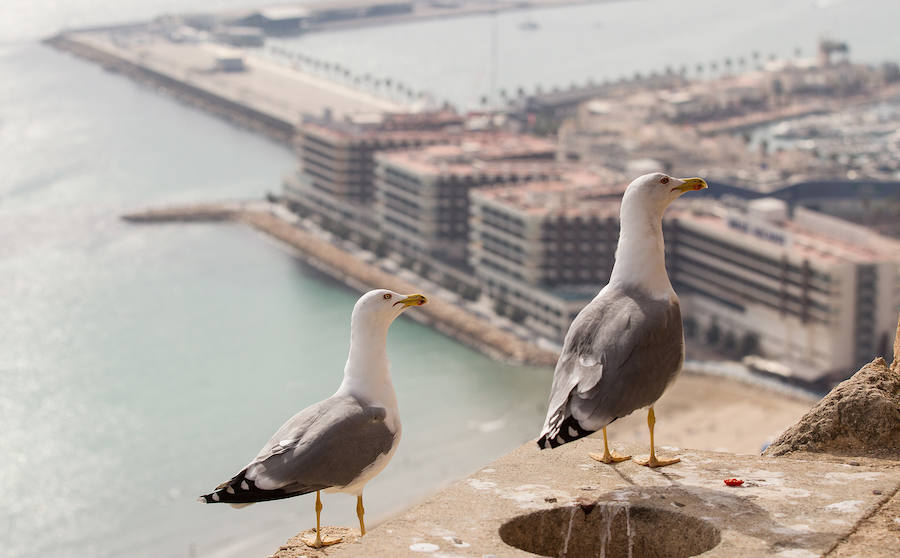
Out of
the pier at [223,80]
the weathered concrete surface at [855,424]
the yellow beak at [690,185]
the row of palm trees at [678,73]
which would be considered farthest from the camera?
the row of palm trees at [678,73]

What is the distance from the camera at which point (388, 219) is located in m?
31.0

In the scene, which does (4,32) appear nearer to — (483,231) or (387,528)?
(483,231)

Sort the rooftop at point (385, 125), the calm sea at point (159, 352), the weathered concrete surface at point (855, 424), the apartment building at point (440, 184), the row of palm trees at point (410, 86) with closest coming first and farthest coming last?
the weathered concrete surface at point (855, 424)
the calm sea at point (159, 352)
the apartment building at point (440, 184)
the rooftop at point (385, 125)
the row of palm trees at point (410, 86)

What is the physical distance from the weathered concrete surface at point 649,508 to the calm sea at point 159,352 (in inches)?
460

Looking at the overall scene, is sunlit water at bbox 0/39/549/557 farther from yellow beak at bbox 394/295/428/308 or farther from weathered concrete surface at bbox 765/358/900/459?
yellow beak at bbox 394/295/428/308

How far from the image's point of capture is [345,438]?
3.90 metres

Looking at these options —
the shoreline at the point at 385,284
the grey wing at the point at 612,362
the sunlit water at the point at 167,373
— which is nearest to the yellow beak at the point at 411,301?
the grey wing at the point at 612,362

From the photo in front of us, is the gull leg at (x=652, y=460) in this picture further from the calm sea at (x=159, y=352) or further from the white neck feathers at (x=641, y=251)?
the calm sea at (x=159, y=352)

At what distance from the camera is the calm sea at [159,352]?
17.1 meters

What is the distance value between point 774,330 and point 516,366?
3.76 meters

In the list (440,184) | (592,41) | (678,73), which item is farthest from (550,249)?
(592,41)

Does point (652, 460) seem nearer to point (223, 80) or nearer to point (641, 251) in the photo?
point (641, 251)

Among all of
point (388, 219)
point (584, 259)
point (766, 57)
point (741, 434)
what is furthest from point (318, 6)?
point (741, 434)

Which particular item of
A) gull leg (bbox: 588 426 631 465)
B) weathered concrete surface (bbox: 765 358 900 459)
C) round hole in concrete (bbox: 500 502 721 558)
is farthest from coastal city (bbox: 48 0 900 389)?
round hole in concrete (bbox: 500 502 721 558)
